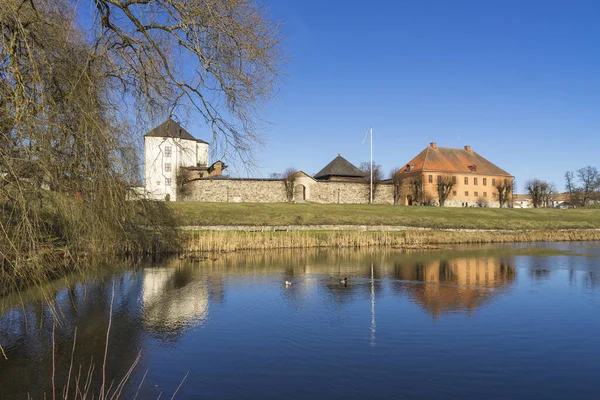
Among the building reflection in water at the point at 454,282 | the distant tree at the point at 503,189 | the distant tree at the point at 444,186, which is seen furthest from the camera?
the distant tree at the point at 503,189

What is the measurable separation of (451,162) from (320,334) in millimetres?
53833

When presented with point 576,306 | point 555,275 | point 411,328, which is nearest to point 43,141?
point 411,328

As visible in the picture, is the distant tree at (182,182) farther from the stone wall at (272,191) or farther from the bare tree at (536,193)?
the bare tree at (536,193)

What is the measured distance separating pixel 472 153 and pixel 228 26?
61272 mm

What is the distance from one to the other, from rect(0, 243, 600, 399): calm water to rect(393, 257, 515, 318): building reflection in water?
0.06 meters

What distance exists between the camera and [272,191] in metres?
46.3

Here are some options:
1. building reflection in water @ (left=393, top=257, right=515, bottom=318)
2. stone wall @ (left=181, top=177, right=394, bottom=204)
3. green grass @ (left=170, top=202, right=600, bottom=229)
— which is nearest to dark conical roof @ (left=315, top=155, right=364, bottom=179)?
stone wall @ (left=181, top=177, right=394, bottom=204)

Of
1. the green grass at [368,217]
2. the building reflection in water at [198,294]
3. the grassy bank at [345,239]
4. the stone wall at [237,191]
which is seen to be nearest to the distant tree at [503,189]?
the green grass at [368,217]

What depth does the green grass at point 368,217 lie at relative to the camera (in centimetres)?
3101

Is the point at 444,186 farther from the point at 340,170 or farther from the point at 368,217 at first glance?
the point at 368,217

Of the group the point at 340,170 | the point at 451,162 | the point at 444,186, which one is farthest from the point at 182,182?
the point at 451,162

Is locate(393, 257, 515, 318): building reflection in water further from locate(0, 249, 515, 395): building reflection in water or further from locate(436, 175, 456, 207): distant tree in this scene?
locate(436, 175, 456, 207): distant tree

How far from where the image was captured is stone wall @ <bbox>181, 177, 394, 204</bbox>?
1752 inches

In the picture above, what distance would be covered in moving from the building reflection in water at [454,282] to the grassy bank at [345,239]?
6.48 m
